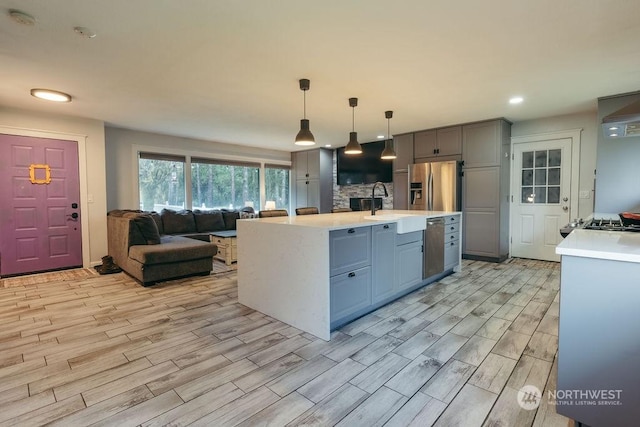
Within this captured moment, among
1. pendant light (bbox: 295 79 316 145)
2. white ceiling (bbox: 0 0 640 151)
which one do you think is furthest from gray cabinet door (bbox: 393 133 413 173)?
pendant light (bbox: 295 79 316 145)

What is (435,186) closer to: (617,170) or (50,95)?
(617,170)

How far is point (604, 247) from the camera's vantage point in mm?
1473

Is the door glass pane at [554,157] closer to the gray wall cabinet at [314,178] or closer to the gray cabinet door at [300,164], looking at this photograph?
the gray wall cabinet at [314,178]

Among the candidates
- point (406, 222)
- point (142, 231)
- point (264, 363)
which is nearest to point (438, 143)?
point (406, 222)

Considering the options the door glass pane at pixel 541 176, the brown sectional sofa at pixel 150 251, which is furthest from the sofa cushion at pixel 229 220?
the door glass pane at pixel 541 176

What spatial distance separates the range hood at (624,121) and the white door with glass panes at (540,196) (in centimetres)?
292

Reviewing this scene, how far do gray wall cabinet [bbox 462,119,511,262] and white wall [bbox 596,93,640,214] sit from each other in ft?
4.11

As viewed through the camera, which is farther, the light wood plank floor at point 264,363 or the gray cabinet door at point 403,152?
the gray cabinet door at point 403,152

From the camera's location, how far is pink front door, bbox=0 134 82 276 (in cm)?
430

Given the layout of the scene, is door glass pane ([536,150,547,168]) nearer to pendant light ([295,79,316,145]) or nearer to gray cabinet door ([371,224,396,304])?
gray cabinet door ([371,224,396,304])

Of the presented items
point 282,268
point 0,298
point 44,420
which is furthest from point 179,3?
point 0,298

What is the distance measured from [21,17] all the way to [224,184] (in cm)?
518

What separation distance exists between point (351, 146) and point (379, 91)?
2.38 feet

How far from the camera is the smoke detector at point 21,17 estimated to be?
6.77ft
